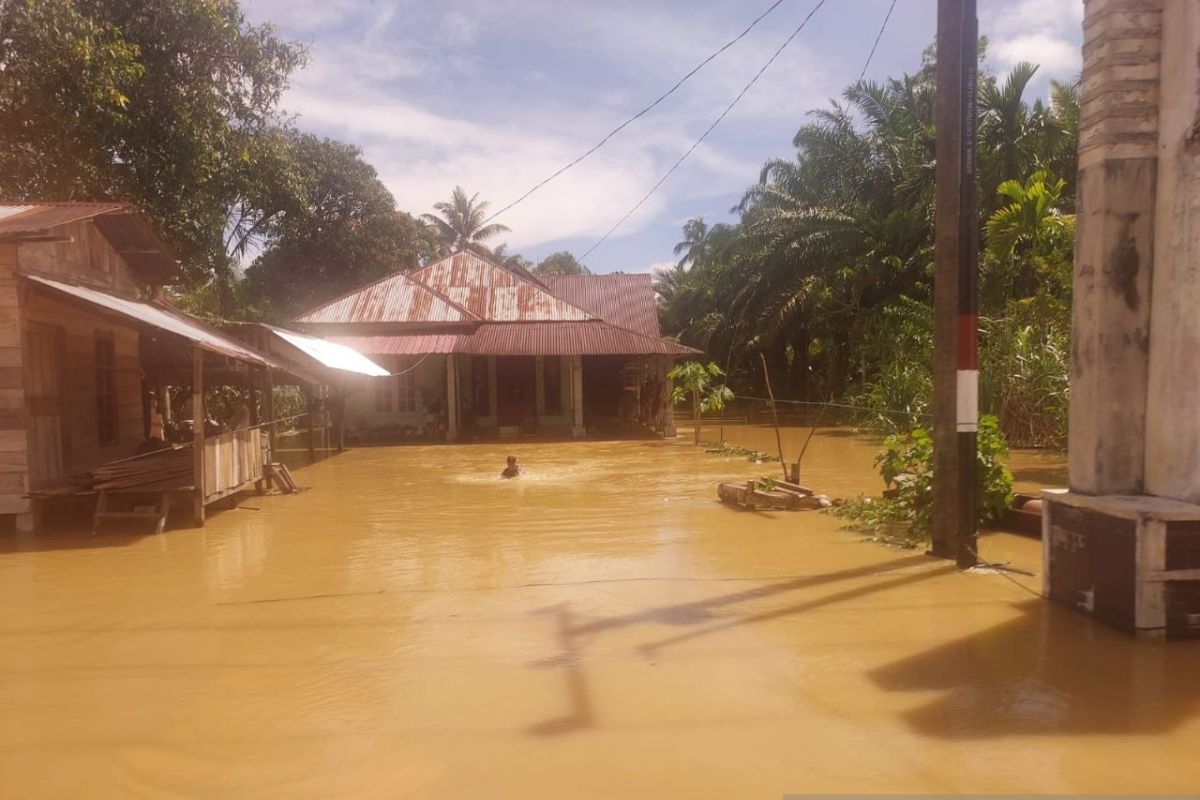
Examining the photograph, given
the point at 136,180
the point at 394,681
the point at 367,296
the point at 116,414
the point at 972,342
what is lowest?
the point at 394,681

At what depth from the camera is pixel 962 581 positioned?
6754 mm

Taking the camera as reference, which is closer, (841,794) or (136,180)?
(841,794)

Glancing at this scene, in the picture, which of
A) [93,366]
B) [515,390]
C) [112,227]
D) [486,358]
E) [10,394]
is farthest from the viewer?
[515,390]

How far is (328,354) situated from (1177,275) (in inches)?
515

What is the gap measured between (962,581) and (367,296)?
19.1 meters

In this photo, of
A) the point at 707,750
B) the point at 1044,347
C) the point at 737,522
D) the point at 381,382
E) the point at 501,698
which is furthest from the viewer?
the point at 381,382

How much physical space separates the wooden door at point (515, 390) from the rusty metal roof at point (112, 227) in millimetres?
9585

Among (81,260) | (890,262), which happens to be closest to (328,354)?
(81,260)

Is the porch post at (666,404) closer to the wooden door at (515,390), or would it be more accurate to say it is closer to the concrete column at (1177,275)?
the wooden door at (515,390)

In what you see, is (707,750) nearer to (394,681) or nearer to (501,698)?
(501,698)

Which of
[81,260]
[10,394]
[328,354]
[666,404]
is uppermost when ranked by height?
[81,260]

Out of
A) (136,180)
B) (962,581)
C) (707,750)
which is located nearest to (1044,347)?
(962,581)

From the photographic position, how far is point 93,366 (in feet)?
38.7

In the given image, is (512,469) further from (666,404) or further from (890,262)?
(890,262)
